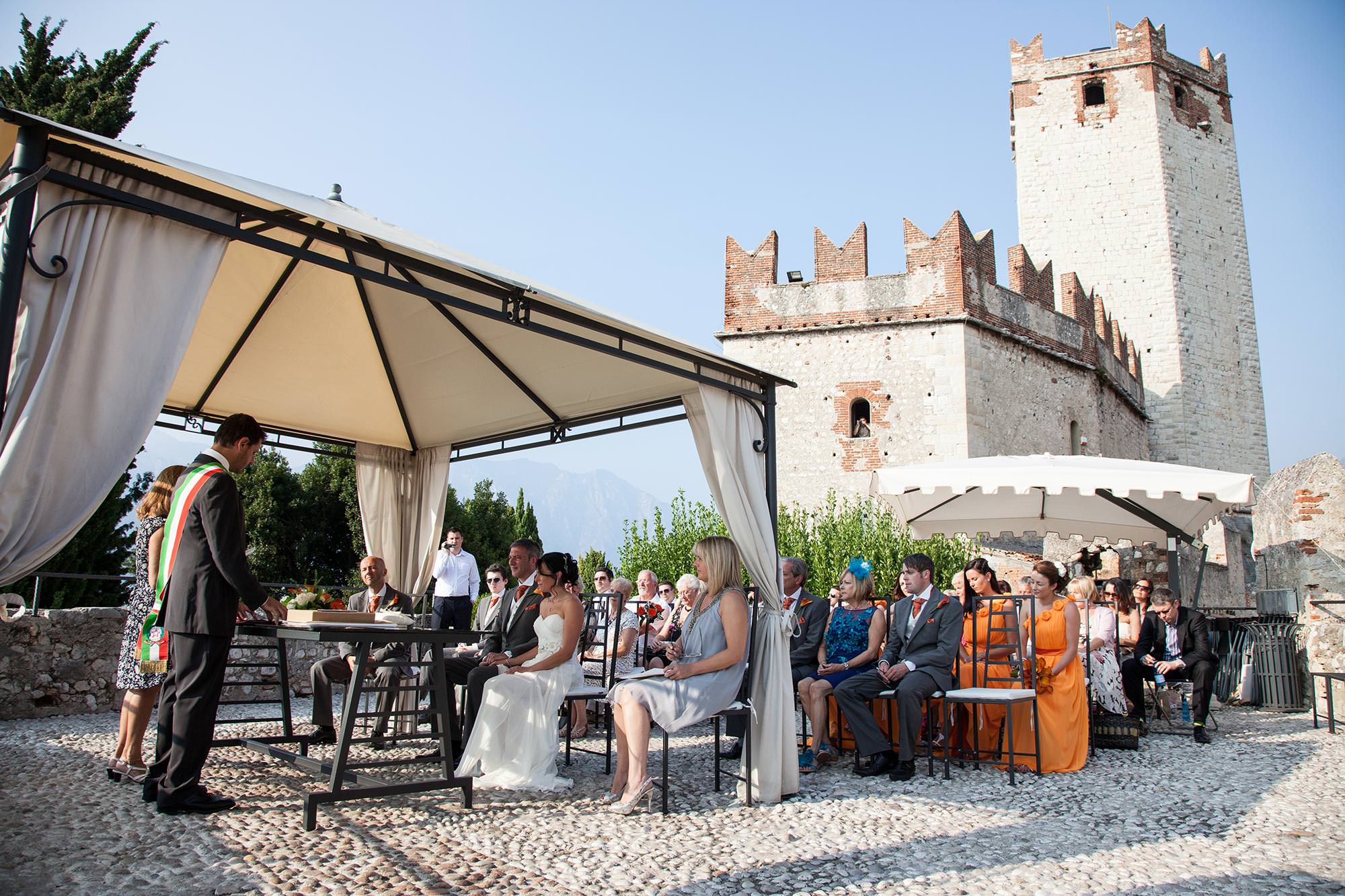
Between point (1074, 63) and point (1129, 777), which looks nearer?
point (1129, 777)

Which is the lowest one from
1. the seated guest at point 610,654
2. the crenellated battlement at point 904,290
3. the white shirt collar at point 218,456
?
the seated guest at point 610,654

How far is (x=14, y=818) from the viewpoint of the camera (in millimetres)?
3842

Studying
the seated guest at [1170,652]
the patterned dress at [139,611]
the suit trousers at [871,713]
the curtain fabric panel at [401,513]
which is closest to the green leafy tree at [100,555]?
the curtain fabric panel at [401,513]

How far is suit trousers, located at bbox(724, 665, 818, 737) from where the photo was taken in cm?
498

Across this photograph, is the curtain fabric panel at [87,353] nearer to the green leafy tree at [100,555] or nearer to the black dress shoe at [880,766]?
the black dress shoe at [880,766]

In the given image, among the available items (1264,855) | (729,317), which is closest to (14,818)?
(1264,855)

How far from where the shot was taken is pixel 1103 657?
7359 mm

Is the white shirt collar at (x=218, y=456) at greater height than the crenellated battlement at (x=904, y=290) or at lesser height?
lesser

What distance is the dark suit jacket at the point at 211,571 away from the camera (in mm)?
3873

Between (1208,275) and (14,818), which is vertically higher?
(1208,275)

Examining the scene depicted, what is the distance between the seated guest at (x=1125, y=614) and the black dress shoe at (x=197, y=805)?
7538 mm

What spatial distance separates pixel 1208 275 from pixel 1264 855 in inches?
1085

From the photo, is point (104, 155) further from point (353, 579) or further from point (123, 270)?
point (353, 579)

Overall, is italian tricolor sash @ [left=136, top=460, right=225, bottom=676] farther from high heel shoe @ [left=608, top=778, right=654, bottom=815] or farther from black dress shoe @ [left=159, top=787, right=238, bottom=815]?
high heel shoe @ [left=608, top=778, right=654, bottom=815]
